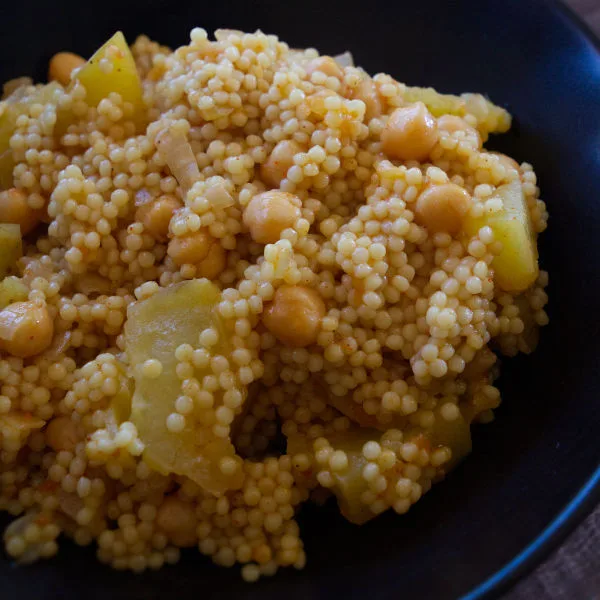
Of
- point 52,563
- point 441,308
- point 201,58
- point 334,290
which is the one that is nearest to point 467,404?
point 441,308

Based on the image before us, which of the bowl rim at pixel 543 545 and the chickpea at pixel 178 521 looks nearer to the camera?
the bowl rim at pixel 543 545

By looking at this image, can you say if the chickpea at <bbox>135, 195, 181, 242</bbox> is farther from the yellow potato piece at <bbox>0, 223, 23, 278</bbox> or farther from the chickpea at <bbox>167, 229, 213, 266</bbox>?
the yellow potato piece at <bbox>0, 223, 23, 278</bbox>

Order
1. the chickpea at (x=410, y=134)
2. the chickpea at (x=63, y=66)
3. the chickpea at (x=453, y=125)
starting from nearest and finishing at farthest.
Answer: the chickpea at (x=410, y=134), the chickpea at (x=453, y=125), the chickpea at (x=63, y=66)

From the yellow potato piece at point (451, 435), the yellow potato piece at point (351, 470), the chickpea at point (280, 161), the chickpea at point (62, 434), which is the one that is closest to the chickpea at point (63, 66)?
the chickpea at point (280, 161)

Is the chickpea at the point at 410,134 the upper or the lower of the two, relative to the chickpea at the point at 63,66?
upper

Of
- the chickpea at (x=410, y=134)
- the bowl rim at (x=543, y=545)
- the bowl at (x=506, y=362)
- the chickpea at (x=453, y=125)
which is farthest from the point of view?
the chickpea at (x=453, y=125)

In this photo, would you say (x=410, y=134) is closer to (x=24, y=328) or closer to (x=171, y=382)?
(x=171, y=382)

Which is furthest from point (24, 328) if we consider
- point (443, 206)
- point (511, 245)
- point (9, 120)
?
point (511, 245)

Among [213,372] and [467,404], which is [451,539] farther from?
[213,372]

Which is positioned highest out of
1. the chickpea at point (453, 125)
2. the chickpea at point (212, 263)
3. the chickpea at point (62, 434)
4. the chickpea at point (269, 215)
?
the chickpea at point (453, 125)

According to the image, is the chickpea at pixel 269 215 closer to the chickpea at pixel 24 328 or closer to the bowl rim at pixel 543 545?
the chickpea at pixel 24 328
